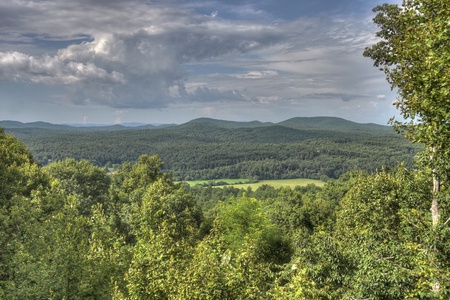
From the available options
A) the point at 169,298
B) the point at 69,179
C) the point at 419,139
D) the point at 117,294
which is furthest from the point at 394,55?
the point at 69,179

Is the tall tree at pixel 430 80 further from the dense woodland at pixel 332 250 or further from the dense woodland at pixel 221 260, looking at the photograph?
the dense woodland at pixel 221 260

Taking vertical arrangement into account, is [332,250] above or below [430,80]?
below

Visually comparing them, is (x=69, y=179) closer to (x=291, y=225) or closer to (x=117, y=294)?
(x=291, y=225)

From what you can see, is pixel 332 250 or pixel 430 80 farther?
pixel 332 250

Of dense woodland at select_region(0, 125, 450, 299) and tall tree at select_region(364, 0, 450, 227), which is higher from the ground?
tall tree at select_region(364, 0, 450, 227)

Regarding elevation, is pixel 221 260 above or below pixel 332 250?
above

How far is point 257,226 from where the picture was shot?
122ft

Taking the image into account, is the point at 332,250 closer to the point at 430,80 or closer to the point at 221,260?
the point at 221,260

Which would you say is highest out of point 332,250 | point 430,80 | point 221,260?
point 430,80

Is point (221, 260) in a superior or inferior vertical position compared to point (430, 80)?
inferior

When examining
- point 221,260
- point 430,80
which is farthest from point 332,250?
point 430,80

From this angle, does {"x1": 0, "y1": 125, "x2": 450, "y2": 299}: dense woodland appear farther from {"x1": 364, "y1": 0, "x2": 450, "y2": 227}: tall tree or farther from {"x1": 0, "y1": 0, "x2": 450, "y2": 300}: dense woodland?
{"x1": 364, "y1": 0, "x2": 450, "y2": 227}: tall tree

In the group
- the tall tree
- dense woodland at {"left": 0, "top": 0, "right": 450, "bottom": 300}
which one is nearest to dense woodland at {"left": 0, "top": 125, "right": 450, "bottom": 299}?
dense woodland at {"left": 0, "top": 0, "right": 450, "bottom": 300}

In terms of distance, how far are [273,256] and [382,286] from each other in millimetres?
27892
